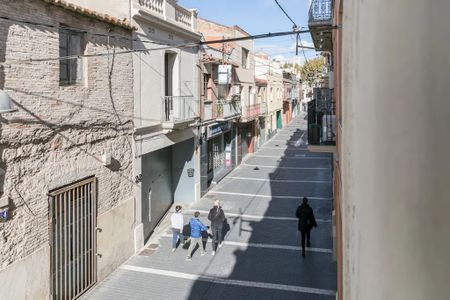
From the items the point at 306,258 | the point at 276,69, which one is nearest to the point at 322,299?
the point at 306,258

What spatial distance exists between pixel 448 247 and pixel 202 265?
36.9 ft

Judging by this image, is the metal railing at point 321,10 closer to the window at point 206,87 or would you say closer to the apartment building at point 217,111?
the apartment building at point 217,111

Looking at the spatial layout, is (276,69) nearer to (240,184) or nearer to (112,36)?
(240,184)

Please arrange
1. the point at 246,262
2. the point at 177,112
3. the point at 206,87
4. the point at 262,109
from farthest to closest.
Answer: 1. the point at 262,109
2. the point at 206,87
3. the point at 177,112
4. the point at 246,262

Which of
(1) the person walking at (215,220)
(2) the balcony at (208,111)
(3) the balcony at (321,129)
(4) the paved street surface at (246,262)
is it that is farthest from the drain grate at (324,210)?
(2) the balcony at (208,111)

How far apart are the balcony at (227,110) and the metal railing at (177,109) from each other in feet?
14.2

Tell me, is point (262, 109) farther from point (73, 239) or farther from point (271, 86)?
point (73, 239)

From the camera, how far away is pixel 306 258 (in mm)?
12500

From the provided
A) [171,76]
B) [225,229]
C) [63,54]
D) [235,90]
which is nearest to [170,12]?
[171,76]

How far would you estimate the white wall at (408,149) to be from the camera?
1412 mm

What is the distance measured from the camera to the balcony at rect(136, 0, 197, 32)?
13.6 meters

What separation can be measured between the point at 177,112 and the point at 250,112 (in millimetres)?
14224

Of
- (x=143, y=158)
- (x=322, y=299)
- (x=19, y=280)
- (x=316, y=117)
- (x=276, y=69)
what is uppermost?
(x=276, y=69)

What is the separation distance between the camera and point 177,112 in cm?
1611
